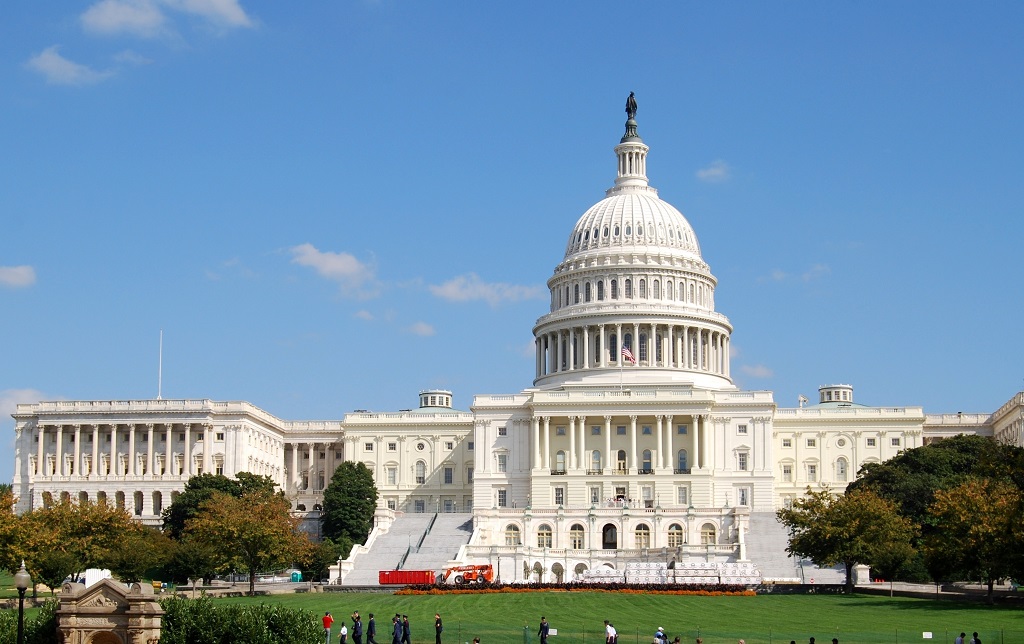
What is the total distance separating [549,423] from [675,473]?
40.6ft

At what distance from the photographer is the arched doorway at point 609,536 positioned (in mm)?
130875

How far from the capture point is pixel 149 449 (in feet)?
509

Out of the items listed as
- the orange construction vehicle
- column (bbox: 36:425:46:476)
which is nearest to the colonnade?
column (bbox: 36:425:46:476)

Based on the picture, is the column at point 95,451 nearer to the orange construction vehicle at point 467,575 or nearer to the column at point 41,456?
the column at point 41,456

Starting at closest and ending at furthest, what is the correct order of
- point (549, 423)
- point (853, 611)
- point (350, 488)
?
point (853, 611)
point (350, 488)
point (549, 423)

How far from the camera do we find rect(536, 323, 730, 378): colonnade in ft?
A: 526

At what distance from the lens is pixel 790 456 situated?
6220 inches

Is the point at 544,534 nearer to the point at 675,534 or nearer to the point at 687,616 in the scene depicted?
the point at 675,534

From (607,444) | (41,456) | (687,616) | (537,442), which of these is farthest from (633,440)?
(687,616)

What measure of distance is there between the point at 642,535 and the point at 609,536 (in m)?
2.74

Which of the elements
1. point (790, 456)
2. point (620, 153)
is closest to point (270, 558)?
point (790, 456)

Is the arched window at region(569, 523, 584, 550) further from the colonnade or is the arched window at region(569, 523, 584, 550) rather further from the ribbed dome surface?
the ribbed dome surface

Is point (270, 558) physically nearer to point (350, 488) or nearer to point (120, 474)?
point (350, 488)

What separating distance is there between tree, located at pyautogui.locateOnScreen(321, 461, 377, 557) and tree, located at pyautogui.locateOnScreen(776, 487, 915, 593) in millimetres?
45088
